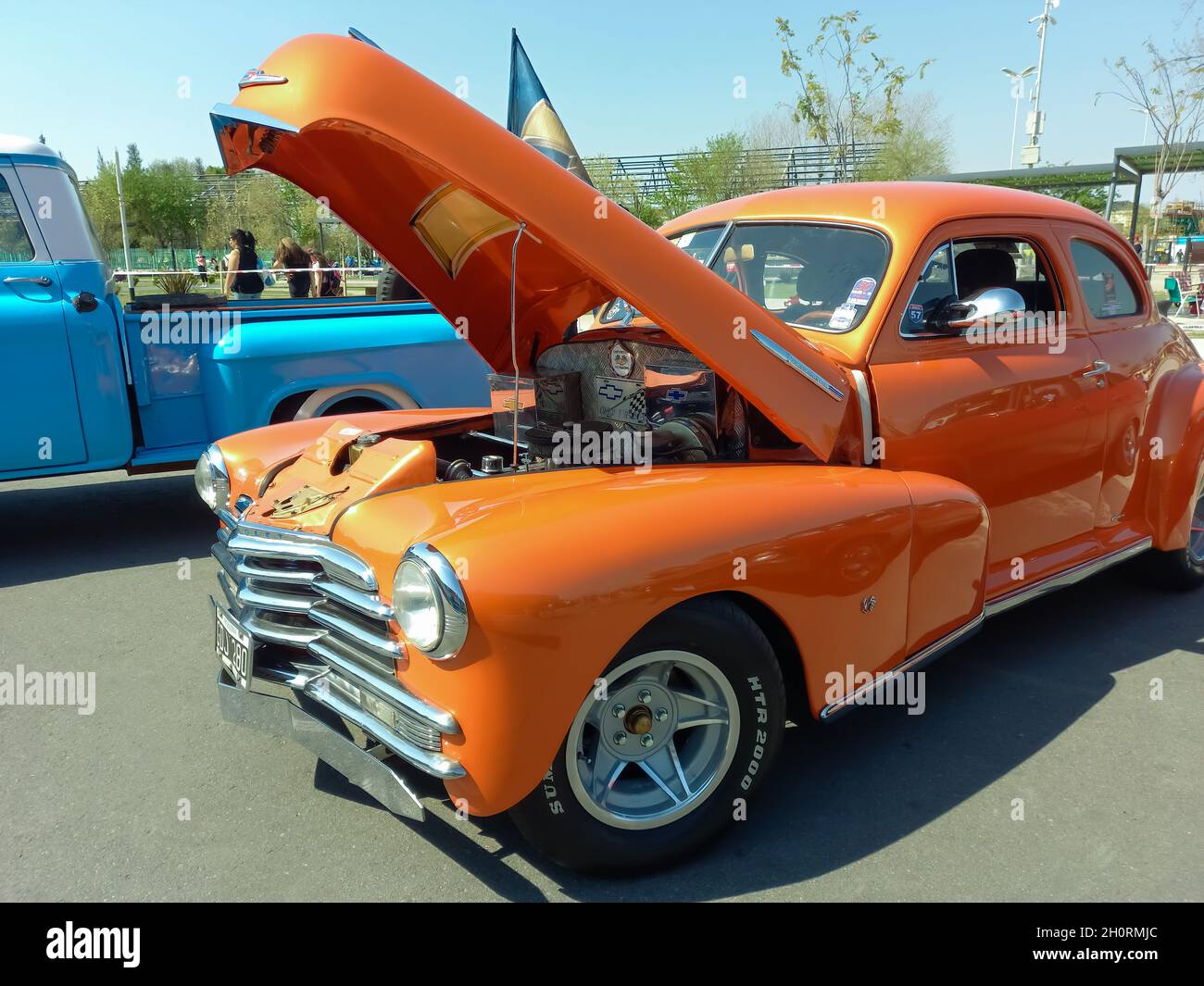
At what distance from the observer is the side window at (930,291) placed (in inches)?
133

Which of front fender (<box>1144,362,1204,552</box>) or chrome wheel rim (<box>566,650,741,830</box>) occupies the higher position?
front fender (<box>1144,362,1204,552</box>)

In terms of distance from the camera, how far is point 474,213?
3139 millimetres

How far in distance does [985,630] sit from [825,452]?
1.90 m

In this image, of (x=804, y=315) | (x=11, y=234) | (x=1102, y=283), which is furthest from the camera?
(x=11, y=234)

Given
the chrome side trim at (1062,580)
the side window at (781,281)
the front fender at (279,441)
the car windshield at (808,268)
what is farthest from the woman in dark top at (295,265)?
the chrome side trim at (1062,580)

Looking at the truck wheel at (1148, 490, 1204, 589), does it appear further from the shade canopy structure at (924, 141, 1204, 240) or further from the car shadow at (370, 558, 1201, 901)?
the shade canopy structure at (924, 141, 1204, 240)

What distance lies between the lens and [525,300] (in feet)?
12.1

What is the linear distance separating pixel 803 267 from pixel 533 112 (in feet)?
18.7

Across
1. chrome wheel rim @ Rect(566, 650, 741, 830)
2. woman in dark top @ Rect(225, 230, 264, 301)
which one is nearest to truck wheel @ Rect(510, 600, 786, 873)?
chrome wheel rim @ Rect(566, 650, 741, 830)

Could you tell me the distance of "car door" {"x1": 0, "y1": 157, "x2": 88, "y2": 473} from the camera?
511 cm

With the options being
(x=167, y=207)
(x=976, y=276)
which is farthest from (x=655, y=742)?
(x=167, y=207)

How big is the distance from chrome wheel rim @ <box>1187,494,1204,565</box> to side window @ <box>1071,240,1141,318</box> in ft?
3.73

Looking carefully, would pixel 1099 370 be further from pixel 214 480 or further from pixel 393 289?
pixel 393 289
